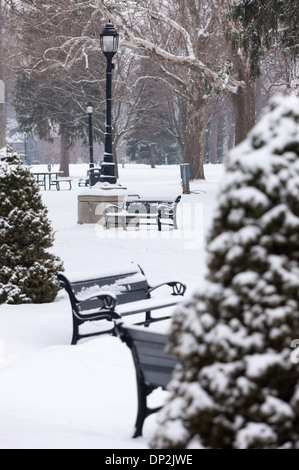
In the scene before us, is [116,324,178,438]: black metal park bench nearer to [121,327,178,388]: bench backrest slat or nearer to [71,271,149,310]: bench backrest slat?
[121,327,178,388]: bench backrest slat

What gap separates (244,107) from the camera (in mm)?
25844

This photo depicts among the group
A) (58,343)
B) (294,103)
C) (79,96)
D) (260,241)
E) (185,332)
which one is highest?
(79,96)

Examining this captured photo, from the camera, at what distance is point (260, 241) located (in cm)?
262

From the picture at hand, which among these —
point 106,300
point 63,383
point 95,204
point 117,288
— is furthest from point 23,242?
point 95,204

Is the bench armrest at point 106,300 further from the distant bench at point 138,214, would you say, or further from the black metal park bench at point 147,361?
the distant bench at point 138,214

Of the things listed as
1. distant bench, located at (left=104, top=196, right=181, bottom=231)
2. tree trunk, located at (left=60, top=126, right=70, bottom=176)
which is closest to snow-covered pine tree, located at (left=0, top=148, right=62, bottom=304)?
distant bench, located at (left=104, top=196, right=181, bottom=231)

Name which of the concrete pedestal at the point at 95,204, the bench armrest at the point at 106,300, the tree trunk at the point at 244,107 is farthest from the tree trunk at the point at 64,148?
the bench armrest at the point at 106,300

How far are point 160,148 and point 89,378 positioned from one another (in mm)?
68733

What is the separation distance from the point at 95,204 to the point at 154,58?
1137 cm

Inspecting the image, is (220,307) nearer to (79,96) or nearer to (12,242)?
(12,242)

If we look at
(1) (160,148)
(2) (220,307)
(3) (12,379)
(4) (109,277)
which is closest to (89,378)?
(3) (12,379)

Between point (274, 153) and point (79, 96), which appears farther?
point (79, 96)

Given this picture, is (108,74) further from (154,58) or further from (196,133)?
(196,133)

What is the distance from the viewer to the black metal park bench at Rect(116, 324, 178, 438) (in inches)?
181
